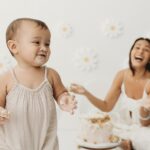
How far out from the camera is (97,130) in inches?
52.9

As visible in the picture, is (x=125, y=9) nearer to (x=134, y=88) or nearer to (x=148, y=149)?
(x=134, y=88)

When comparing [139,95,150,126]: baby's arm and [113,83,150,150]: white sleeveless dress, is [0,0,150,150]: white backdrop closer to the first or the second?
[113,83,150,150]: white sleeveless dress

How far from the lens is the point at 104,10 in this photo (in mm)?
1614

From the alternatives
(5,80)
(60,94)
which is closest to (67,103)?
(60,94)

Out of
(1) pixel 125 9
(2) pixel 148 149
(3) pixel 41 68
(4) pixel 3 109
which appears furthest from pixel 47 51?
(1) pixel 125 9

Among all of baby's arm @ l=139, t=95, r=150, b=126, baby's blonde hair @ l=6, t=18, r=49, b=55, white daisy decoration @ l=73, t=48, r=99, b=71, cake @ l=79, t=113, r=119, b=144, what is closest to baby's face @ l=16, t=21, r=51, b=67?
baby's blonde hair @ l=6, t=18, r=49, b=55

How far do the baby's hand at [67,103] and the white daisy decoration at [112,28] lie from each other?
0.71m

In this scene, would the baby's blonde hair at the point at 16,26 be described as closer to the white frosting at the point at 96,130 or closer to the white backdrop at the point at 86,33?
the white frosting at the point at 96,130

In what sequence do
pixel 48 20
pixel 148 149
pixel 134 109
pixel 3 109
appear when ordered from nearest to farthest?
pixel 3 109 < pixel 148 149 < pixel 134 109 < pixel 48 20

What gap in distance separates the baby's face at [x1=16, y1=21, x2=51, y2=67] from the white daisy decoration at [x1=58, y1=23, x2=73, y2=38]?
2.16 feet

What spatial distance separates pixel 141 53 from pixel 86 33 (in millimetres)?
277

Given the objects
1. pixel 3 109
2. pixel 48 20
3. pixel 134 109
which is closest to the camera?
pixel 3 109

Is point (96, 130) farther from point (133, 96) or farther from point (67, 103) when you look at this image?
point (67, 103)

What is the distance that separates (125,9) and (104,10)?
0.09 metres
